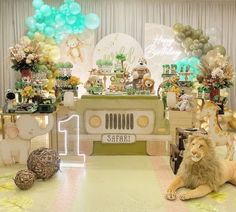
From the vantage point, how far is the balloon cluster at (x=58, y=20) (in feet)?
22.1

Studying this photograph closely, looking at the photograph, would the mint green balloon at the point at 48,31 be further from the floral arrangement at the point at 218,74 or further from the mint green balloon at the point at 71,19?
the floral arrangement at the point at 218,74

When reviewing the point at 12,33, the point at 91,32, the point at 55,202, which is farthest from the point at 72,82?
the point at 12,33

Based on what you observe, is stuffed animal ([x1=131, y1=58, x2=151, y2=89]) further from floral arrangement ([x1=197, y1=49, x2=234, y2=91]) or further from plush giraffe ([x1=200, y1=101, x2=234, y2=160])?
plush giraffe ([x1=200, y1=101, x2=234, y2=160])

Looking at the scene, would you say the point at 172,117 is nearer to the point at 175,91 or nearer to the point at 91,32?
the point at 175,91

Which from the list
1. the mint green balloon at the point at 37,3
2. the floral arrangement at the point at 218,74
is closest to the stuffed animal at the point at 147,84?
the floral arrangement at the point at 218,74

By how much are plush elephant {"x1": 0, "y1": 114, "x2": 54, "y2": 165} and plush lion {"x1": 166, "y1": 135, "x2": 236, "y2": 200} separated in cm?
166

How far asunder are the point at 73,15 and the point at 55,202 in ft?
15.1

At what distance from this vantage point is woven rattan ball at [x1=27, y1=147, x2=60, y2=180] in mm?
3381

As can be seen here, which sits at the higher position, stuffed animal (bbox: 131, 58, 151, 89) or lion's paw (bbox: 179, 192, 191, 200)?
stuffed animal (bbox: 131, 58, 151, 89)

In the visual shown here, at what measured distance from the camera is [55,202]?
2893mm

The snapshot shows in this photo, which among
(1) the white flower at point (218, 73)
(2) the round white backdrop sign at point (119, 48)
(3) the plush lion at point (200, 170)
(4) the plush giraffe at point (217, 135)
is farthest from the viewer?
(2) the round white backdrop sign at point (119, 48)

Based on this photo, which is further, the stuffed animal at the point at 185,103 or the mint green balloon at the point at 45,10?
the mint green balloon at the point at 45,10

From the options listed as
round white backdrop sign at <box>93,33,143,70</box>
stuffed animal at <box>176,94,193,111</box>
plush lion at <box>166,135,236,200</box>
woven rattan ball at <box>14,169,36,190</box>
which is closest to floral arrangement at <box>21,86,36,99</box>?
woven rattan ball at <box>14,169,36,190</box>

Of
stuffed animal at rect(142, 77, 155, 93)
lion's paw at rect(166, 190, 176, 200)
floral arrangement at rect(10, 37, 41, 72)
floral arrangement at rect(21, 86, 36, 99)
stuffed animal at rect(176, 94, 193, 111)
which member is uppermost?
floral arrangement at rect(10, 37, 41, 72)
